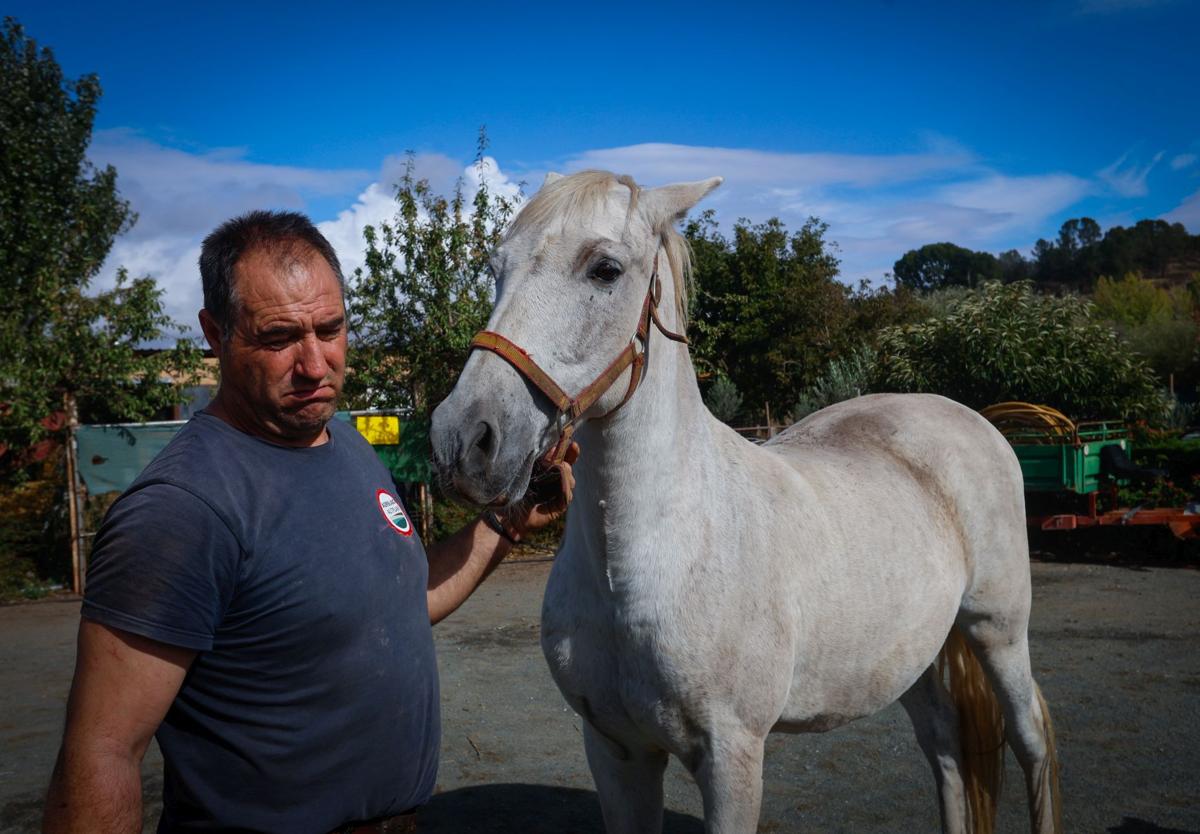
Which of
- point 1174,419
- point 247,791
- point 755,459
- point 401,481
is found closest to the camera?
point 247,791

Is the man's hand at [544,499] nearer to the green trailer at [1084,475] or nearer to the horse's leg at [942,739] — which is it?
the horse's leg at [942,739]

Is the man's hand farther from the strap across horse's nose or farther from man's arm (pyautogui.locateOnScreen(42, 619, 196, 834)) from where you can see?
man's arm (pyautogui.locateOnScreen(42, 619, 196, 834))

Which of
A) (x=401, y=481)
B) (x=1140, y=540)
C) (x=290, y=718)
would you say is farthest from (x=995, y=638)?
(x=401, y=481)

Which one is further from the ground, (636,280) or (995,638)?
(636,280)

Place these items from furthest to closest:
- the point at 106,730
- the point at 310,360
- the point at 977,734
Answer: the point at 977,734 < the point at 310,360 < the point at 106,730

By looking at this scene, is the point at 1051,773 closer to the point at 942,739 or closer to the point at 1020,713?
the point at 1020,713

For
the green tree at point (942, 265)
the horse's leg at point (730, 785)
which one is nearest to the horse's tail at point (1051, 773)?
the horse's leg at point (730, 785)

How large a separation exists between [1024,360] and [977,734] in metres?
11.0

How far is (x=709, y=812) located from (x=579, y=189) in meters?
1.57

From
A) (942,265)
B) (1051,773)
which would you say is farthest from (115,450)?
(942,265)

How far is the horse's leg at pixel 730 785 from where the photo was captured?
6.35ft

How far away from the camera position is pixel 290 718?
1351 mm

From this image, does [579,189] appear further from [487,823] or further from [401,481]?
[401,481]

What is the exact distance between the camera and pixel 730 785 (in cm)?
194
